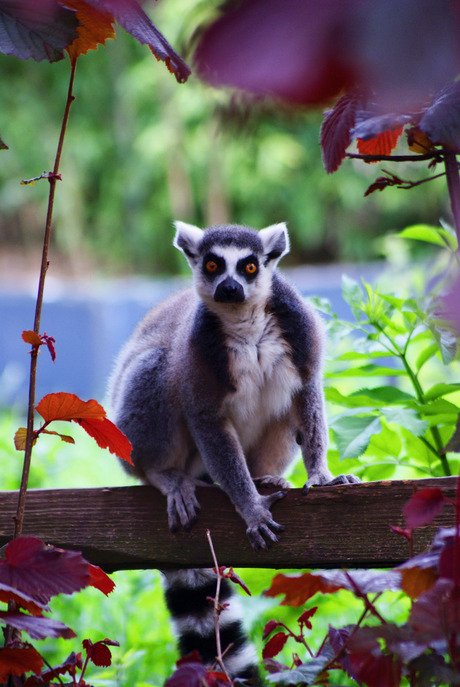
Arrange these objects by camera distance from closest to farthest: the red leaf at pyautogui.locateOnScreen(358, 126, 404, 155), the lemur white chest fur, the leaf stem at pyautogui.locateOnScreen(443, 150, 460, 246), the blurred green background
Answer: the leaf stem at pyautogui.locateOnScreen(443, 150, 460, 246) → the red leaf at pyautogui.locateOnScreen(358, 126, 404, 155) → the lemur white chest fur → the blurred green background

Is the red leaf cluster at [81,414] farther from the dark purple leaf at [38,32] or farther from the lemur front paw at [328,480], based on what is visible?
the lemur front paw at [328,480]

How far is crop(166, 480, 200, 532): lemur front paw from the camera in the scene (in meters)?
1.58

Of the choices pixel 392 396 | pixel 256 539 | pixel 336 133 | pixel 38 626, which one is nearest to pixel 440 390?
pixel 392 396

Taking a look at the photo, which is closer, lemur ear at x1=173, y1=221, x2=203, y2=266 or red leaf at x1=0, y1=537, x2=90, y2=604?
red leaf at x1=0, y1=537, x2=90, y2=604

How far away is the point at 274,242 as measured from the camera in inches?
86.5

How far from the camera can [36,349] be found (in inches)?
40.3

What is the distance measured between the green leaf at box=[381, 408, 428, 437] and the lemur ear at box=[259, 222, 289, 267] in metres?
0.74

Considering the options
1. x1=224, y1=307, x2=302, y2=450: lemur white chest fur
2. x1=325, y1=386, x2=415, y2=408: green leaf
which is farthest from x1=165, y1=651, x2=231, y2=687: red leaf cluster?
x1=224, y1=307, x2=302, y2=450: lemur white chest fur

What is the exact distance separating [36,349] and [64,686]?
479 millimetres

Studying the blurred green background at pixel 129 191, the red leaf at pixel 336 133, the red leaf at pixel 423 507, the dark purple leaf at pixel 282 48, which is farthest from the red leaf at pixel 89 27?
the blurred green background at pixel 129 191

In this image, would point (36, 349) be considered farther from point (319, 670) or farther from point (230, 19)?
point (230, 19)

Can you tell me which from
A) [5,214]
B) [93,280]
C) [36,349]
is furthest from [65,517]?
[5,214]

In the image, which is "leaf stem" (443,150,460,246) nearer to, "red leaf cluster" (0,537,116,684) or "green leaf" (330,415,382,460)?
"red leaf cluster" (0,537,116,684)

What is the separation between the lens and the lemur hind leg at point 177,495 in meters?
1.58
